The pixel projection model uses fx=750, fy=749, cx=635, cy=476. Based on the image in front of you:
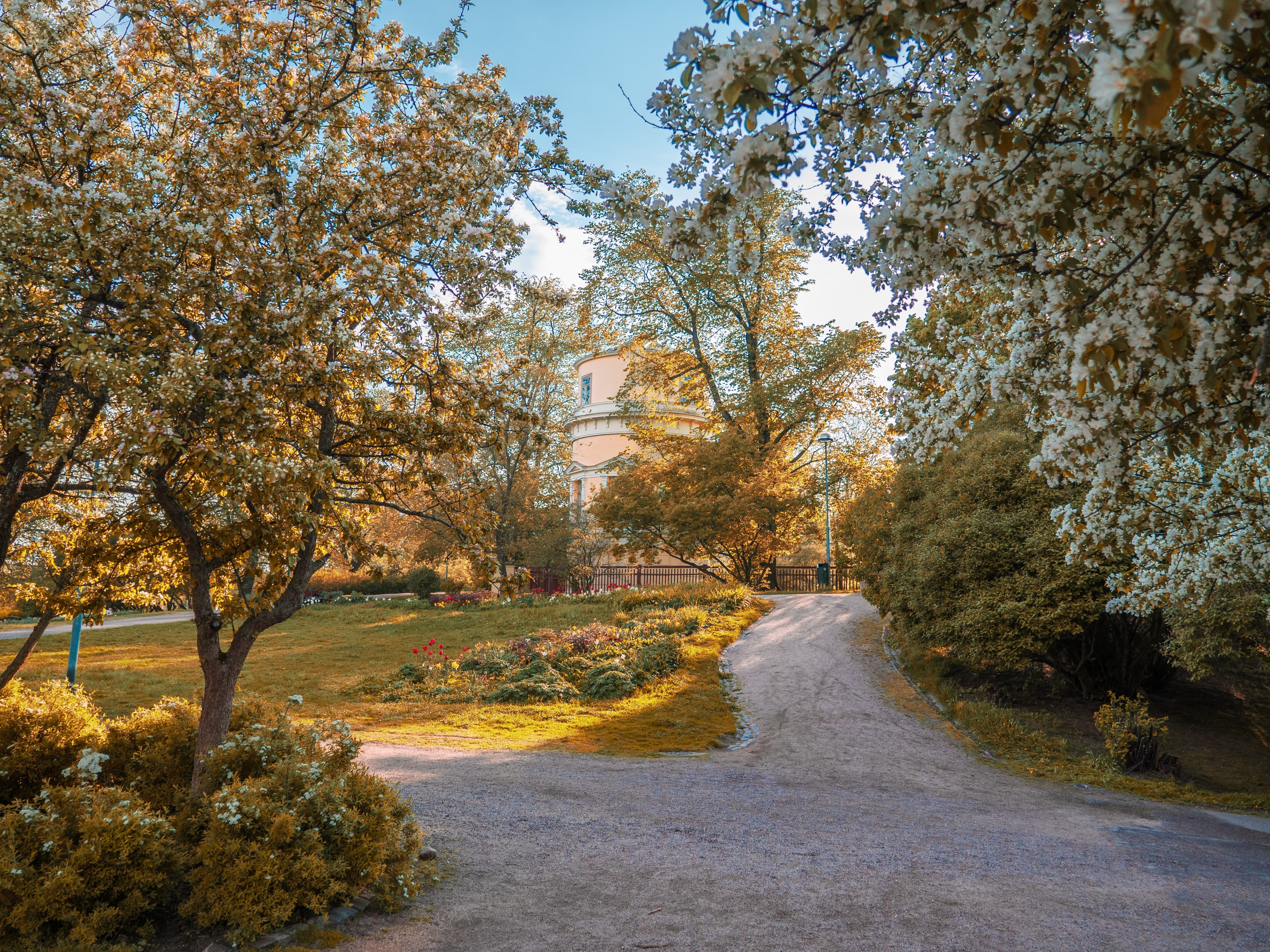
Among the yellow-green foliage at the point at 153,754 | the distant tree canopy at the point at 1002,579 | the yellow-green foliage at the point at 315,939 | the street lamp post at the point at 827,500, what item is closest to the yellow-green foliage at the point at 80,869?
the yellow-green foliage at the point at 315,939

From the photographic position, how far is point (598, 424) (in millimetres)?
34750

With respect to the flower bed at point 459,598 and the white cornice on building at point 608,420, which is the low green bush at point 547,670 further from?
the white cornice on building at point 608,420

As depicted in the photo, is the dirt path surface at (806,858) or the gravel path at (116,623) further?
the gravel path at (116,623)

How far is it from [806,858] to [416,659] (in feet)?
33.0

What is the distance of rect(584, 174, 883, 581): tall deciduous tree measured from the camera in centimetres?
2197

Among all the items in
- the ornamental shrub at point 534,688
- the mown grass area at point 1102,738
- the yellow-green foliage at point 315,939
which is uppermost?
the yellow-green foliage at point 315,939

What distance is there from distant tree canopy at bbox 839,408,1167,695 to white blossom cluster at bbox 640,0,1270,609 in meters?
6.70

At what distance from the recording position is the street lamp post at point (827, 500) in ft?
86.7

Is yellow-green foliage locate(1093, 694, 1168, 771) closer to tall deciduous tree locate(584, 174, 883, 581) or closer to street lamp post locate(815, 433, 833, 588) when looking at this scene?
tall deciduous tree locate(584, 174, 883, 581)

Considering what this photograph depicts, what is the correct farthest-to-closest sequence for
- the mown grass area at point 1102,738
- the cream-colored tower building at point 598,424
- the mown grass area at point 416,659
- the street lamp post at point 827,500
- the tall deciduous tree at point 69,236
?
the cream-colored tower building at point 598,424 < the street lamp post at point 827,500 < the mown grass area at point 416,659 < the mown grass area at point 1102,738 < the tall deciduous tree at point 69,236

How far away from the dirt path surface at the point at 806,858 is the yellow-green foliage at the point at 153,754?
5.90ft

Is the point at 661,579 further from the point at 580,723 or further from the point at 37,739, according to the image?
the point at 37,739

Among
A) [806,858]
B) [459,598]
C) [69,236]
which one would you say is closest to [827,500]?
[459,598]

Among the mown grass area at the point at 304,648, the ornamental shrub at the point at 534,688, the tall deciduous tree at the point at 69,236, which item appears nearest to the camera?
the tall deciduous tree at the point at 69,236
